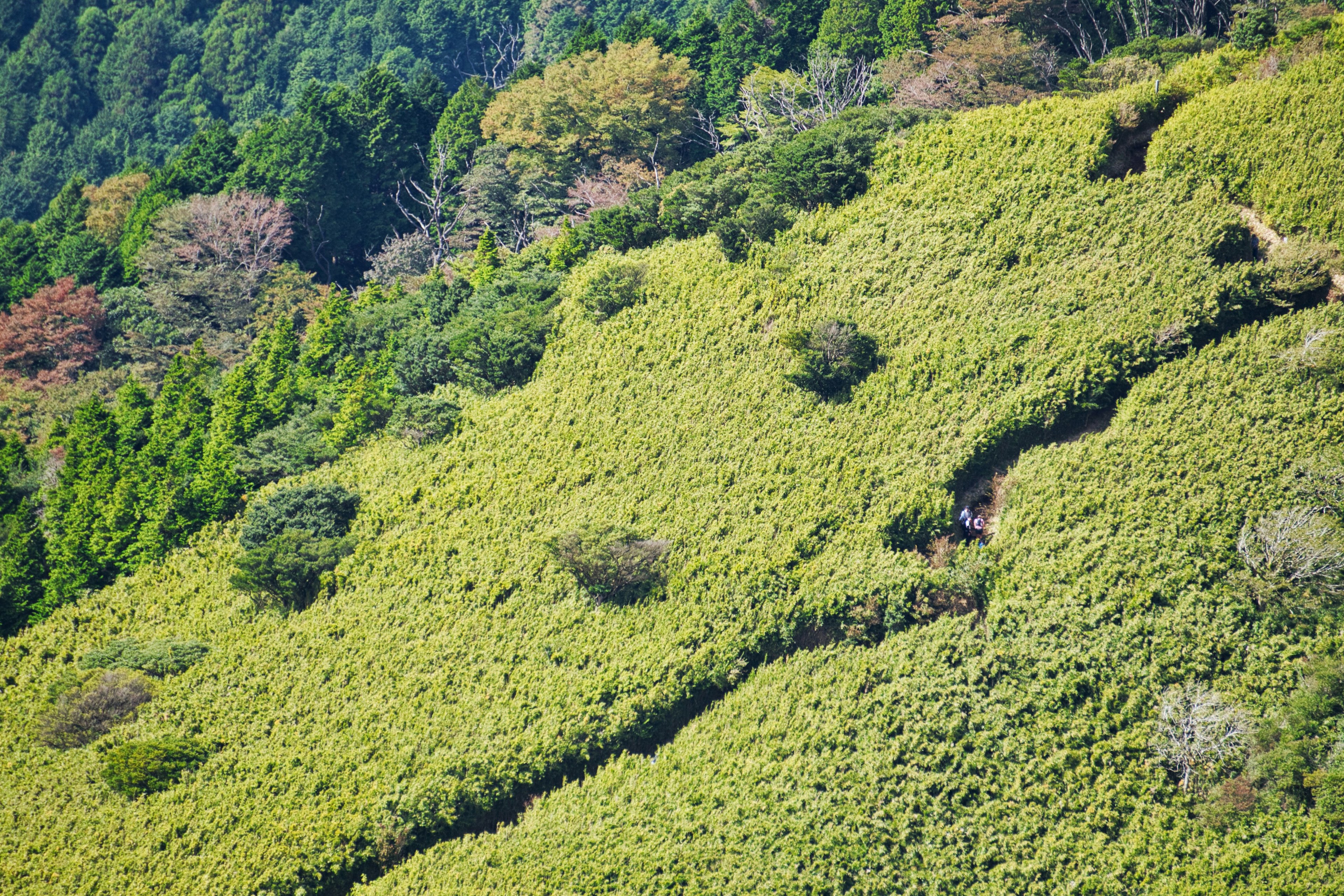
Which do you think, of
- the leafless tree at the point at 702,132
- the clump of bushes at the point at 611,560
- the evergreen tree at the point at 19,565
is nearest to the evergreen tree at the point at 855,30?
the leafless tree at the point at 702,132

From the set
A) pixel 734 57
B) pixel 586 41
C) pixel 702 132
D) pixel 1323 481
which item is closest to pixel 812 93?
pixel 702 132

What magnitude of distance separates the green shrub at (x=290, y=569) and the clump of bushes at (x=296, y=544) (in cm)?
1

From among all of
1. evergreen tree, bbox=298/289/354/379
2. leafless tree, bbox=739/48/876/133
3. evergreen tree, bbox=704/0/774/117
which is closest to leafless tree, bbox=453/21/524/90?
evergreen tree, bbox=704/0/774/117

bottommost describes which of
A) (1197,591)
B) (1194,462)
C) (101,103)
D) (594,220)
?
(1197,591)

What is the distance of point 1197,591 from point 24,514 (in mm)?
31694

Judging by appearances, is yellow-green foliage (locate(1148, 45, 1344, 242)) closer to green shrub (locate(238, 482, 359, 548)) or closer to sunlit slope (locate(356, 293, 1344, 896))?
sunlit slope (locate(356, 293, 1344, 896))

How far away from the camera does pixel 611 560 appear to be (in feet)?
70.2

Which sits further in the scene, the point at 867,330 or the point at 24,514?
the point at 24,514

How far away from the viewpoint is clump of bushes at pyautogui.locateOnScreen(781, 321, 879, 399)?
938 inches

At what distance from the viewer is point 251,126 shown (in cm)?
8394

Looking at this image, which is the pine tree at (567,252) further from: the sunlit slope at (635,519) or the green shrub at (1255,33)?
the green shrub at (1255,33)

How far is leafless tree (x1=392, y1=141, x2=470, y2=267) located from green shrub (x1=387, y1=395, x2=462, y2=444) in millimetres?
18242

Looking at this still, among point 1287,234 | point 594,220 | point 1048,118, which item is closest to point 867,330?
point 1048,118

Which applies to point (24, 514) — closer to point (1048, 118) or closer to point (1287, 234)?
point (1048, 118)
